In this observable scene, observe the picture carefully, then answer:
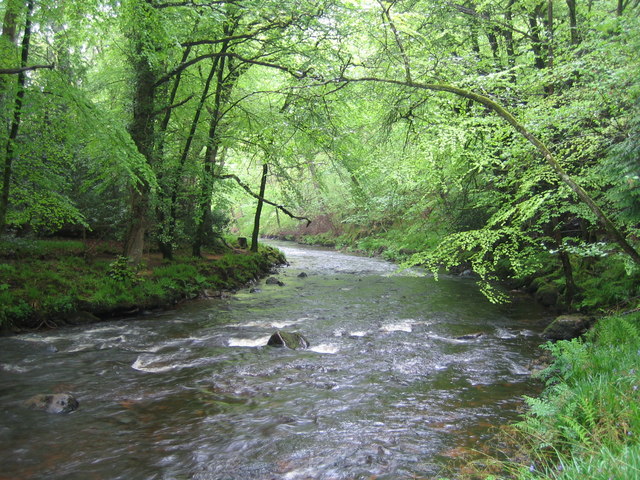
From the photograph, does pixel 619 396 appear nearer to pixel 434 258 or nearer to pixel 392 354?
pixel 434 258

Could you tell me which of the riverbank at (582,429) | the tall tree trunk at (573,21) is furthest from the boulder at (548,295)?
the tall tree trunk at (573,21)

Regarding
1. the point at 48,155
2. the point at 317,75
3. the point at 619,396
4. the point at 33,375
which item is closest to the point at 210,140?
the point at 48,155

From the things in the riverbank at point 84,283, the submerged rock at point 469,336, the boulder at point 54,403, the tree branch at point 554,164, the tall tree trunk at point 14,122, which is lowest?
the submerged rock at point 469,336

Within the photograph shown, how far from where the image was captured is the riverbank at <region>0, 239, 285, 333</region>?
9227 millimetres

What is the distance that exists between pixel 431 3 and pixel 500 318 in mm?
8658

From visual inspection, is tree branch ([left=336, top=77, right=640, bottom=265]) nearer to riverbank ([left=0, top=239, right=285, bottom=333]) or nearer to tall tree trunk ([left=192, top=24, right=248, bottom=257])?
riverbank ([left=0, top=239, right=285, bottom=333])

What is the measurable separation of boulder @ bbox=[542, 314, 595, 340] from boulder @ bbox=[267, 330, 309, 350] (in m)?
5.64

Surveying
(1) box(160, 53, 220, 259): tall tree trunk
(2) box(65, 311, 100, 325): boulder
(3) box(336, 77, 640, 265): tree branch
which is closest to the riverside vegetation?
(3) box(336, 77, 640, 265): tree branch

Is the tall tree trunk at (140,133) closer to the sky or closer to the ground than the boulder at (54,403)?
closer to the sky

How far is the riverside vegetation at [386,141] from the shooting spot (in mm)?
5457

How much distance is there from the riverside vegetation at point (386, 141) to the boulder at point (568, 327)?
1.75 ft

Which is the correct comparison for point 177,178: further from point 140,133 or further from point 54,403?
point 54,403

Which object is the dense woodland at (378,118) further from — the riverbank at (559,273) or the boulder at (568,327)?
the boulder at (568,327)

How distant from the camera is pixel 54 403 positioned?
18.2 feet
